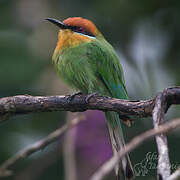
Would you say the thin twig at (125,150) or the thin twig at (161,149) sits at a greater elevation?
the thin twig at (125,150)

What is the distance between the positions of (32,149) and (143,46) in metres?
2.71

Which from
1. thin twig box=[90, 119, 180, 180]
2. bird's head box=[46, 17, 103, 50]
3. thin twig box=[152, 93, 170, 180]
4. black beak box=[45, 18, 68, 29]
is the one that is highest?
black beak box=[45, 18, 68, 29]

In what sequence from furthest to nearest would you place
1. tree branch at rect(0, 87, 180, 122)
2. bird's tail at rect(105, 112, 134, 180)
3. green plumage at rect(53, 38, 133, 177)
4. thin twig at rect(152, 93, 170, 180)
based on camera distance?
green plumage at rect(53, 38, 133, 177)
bird's tail at rect(105, 112, 134, 180)
tree branch at rect(0, 87, 180, 122)
thin twig at rect(152, 93, 170, 180)

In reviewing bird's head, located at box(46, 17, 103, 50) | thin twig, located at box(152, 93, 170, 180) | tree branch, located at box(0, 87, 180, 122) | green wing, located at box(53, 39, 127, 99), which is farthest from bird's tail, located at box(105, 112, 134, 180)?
thin twig, located at box(152, 93, 170, 180)

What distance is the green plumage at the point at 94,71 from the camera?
309 cm

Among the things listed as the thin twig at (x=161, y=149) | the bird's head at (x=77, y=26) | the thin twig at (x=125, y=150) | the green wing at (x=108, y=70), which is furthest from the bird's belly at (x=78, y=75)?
the thin twig at (x=125, y=150)

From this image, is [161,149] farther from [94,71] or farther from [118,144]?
[94,71]

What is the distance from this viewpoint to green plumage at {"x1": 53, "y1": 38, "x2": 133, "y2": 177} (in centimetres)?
309

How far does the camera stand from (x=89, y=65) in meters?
3.15

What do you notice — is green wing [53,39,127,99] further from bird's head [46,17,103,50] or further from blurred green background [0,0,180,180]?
blurred green background [0,0,180,180]

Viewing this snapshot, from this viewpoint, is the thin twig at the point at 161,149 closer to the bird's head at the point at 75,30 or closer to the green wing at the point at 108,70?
the green wing at the point at 108,70

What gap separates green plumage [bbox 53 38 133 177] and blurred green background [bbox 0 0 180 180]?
492mm

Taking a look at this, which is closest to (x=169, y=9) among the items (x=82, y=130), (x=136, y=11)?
(x=136, y=11)

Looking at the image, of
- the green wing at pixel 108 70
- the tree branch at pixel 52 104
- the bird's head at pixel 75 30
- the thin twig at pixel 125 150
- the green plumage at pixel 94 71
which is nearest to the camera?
the thin twig at pixel 125 150
